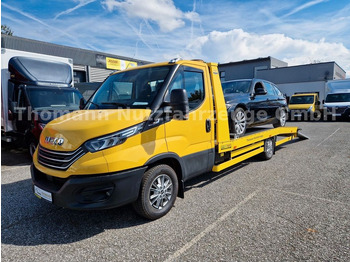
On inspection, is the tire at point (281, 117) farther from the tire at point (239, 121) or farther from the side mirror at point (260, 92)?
the tire at point (239, 121)

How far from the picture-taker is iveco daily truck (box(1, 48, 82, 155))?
6.57 m

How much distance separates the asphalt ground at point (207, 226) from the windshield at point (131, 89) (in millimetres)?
1614

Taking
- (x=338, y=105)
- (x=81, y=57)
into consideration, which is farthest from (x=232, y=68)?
(x=81, y=57)

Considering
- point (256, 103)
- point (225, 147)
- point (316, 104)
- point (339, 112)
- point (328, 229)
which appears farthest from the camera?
point (316, 104)

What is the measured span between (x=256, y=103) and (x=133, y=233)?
15.2ft

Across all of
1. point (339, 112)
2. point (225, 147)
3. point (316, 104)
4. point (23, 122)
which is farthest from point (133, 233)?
point (316, 104)

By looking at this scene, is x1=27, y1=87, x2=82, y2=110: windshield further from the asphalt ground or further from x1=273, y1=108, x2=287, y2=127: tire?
x1=273, y1=108, x2=287, y2=127: tire

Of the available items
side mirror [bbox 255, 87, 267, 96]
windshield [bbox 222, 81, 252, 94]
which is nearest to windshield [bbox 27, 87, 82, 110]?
windshield [bbox 222, 81, 252, 94]

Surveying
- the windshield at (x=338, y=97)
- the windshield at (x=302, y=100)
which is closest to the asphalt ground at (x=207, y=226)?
the windshield at (x=302, y=100)

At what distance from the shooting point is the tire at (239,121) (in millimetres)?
5125

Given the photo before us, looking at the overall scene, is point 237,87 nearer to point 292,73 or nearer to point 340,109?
point 340,109

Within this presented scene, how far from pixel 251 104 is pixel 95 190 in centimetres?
451

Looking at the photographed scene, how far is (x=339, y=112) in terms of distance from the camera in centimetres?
1686

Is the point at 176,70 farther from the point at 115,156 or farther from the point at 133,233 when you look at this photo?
the point at 133,233
